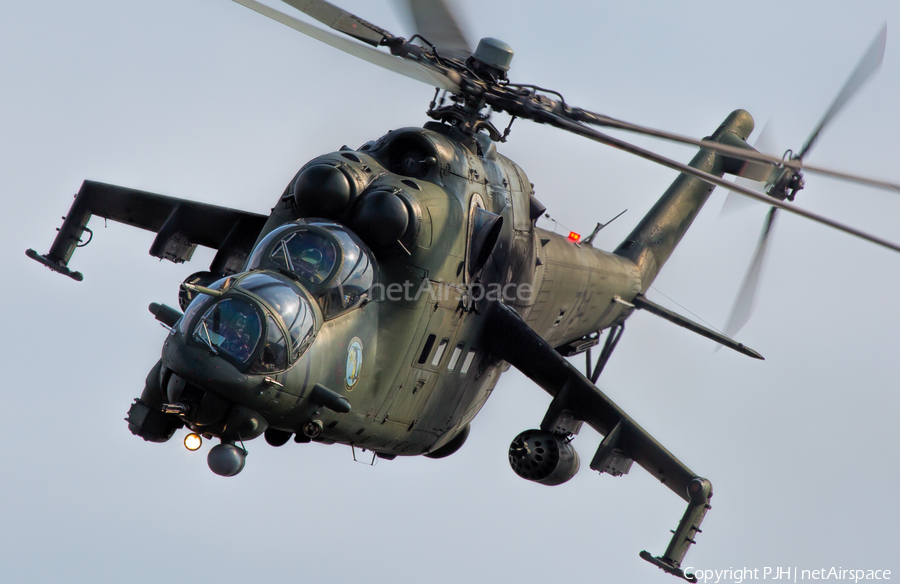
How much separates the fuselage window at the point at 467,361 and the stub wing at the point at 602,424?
379 millimetres

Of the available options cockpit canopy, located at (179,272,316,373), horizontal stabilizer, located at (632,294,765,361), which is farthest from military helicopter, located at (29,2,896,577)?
horizontal stabilizer, located at (632,294,765,361)

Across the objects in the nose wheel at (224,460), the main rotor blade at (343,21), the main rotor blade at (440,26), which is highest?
the main rotor blade at (440,26)

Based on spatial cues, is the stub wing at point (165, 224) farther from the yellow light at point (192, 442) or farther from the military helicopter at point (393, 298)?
the yellow light at point (192, 442)

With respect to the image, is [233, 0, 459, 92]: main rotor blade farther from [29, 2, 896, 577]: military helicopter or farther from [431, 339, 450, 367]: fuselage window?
[431, 339, 450, 367]: fuselage window

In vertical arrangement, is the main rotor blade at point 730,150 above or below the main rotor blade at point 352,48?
above

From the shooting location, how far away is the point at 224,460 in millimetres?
9727

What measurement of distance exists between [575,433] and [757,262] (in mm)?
4900

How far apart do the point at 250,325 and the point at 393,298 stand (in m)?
2.26

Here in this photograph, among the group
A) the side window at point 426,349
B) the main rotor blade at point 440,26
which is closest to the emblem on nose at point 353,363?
the side window at point 426,349

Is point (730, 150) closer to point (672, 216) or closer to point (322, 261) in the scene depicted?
point (322, 261)

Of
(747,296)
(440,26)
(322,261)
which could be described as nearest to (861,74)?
(747,296)

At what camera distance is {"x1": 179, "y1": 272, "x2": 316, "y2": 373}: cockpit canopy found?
9.70m

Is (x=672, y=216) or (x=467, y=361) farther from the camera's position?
(x=672, y=216)

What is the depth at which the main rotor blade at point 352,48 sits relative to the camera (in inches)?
385
